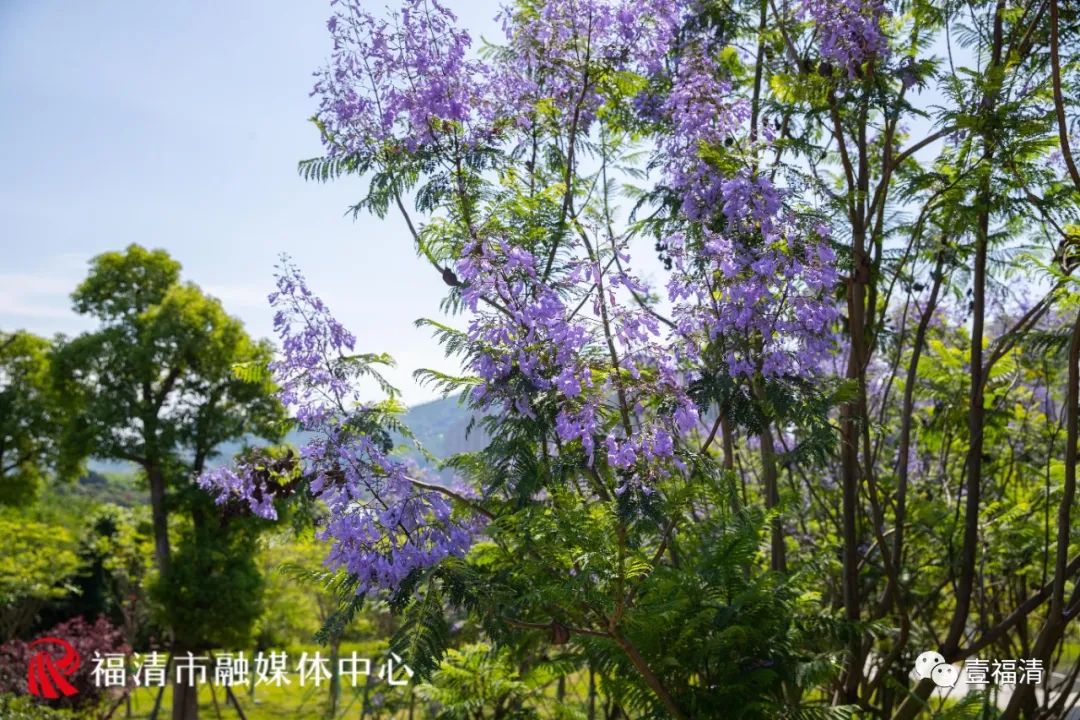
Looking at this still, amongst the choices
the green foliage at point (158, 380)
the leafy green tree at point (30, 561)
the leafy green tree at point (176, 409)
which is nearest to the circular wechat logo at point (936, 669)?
the leafy green tree at point (176, 409)

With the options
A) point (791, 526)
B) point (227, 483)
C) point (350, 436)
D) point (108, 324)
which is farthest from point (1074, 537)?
point (108, 324)

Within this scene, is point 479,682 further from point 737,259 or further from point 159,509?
point 159,509

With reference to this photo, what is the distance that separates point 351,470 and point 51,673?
7.75m

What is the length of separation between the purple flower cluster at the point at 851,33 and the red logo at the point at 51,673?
26.6 ft

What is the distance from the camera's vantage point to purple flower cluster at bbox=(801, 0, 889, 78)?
3.51 m

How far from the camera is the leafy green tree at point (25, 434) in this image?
38.0ft

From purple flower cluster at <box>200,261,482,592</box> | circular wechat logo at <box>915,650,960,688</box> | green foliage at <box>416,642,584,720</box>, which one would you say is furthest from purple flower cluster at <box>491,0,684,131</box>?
circular wechat logo at <box>915,650,960,688</box>

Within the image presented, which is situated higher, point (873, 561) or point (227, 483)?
point (227, 483)

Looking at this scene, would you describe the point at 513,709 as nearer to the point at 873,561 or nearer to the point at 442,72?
the point at 873,561

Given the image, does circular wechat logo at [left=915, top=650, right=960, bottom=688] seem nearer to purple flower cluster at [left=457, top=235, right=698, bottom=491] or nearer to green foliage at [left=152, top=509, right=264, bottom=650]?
purple flower cluster at [left=457, top=235, right=698, bottom=491]

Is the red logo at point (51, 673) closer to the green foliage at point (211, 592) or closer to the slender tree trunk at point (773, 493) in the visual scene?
the green foliage at point (211, 592)

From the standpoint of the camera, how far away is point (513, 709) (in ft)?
16.6

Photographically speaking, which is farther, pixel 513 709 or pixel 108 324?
pixel 108 324

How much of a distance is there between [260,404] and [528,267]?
23.7ft
